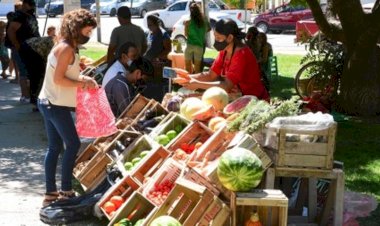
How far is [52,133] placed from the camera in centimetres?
558

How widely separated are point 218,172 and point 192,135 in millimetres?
1239

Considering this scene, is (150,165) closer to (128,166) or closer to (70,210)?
(128,166)

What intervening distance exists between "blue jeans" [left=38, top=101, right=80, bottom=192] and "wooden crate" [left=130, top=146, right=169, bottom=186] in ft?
2.06

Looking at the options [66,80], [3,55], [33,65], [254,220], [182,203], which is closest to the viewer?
[254,220]

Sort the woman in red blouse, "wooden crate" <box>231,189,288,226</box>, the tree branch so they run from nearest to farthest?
"wooden crate" <box>231,189,288,226</box> → the woman in red blouse → the tree branch

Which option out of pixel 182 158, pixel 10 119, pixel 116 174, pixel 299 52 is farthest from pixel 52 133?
pixel 299 52

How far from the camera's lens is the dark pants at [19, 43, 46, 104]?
1033 cm

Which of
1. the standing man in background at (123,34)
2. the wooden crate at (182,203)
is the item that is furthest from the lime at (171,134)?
the standing man in background at (123,34)

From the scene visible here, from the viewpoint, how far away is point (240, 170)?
416cm

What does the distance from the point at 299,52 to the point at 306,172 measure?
18.1 m

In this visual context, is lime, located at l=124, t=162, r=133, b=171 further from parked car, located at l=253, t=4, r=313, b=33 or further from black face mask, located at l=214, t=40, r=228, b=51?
parked car, located at l=253, t=4, r=313, b=33

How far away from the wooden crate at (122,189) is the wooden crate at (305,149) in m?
1.37

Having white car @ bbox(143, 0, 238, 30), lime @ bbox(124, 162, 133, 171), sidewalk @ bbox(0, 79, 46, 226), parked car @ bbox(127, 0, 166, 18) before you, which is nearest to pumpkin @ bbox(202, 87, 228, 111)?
lime @ bbox(124, 162, 133, 171)

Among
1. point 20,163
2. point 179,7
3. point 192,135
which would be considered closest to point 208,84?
point 192,135
